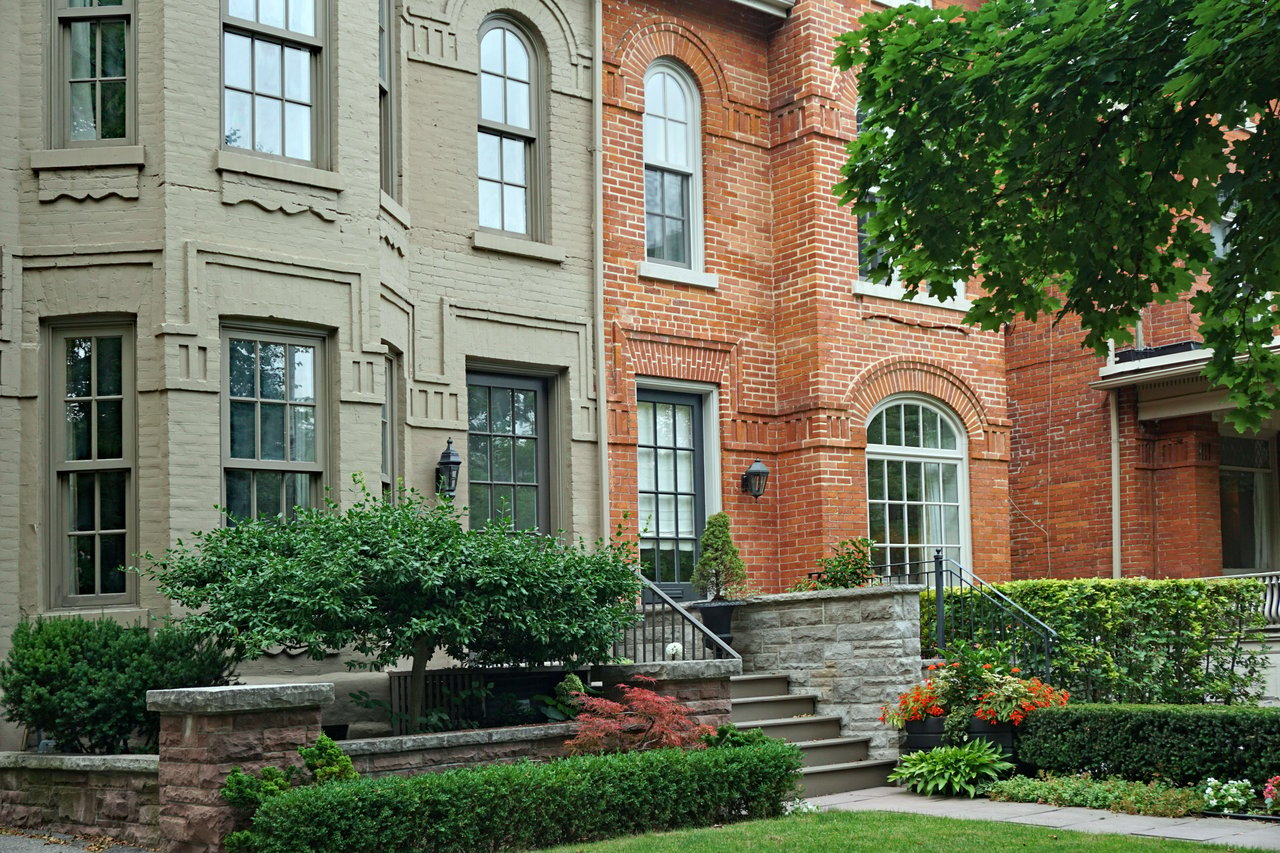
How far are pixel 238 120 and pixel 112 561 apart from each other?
353 centimetres

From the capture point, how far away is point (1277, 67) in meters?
7.38

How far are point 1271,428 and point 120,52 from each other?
602 inches

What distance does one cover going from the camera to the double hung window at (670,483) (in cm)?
1452

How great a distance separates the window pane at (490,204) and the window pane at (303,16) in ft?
8.52

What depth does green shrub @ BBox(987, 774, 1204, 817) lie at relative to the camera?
10.1 meters

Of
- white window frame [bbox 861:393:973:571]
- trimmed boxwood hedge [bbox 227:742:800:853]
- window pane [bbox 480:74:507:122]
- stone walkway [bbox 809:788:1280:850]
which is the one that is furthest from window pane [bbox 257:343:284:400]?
white window frame [bbox 861:393:973:571]

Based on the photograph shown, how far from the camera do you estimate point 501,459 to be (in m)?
13.5

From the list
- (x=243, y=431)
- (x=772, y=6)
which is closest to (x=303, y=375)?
(x=243, y=431)

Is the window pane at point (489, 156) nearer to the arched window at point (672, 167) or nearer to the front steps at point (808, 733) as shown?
the arched window at point (672, 167)

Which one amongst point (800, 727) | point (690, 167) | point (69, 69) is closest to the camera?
point (69, 69)

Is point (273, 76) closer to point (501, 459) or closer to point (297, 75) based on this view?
point (297, 75)

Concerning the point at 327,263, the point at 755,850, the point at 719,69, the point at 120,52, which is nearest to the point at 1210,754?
the point at 755,850

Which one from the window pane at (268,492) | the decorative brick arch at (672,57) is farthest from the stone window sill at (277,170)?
the decorative brick arch at (672,57)

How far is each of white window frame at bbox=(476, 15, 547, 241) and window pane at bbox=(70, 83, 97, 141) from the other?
12.7ft
